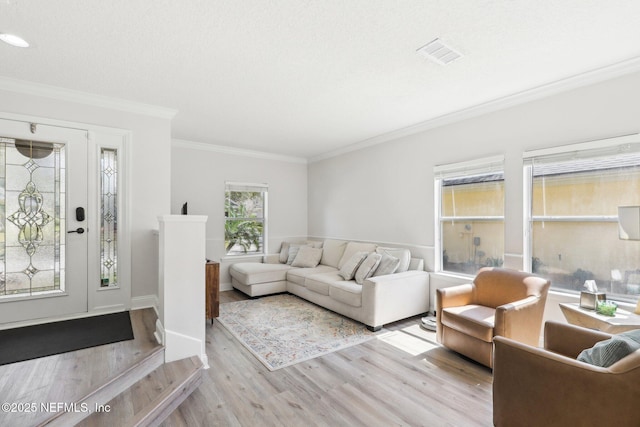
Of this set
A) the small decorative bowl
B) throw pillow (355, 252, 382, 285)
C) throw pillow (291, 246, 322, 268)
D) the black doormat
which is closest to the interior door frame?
the black doormat

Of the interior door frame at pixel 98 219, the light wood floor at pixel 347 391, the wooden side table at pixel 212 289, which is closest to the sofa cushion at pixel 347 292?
the light wood floor at pixel 347 391

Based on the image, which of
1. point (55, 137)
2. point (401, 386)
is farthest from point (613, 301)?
point (55, 137)

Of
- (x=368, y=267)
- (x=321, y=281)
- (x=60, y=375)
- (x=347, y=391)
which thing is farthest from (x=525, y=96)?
(x=60, y=375)

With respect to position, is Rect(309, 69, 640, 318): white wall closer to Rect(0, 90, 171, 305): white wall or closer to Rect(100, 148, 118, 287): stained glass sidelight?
Rect(0, 90, 171, 305): white wall

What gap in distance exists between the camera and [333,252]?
17.2 ft

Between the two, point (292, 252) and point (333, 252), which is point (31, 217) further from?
point (333, 252)

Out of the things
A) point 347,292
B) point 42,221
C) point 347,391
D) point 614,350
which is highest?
point 42,221

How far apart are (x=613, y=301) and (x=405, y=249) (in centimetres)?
216

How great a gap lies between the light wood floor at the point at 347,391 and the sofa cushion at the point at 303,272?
1.74 meters

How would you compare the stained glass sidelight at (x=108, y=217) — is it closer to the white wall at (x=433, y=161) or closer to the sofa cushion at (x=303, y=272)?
the sofa cushion at (x=303, y=272)

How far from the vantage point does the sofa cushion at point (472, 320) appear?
99.0 inches

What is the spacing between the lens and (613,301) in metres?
2.59

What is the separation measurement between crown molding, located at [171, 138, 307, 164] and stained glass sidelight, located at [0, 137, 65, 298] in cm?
198

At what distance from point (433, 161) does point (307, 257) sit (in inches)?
103
